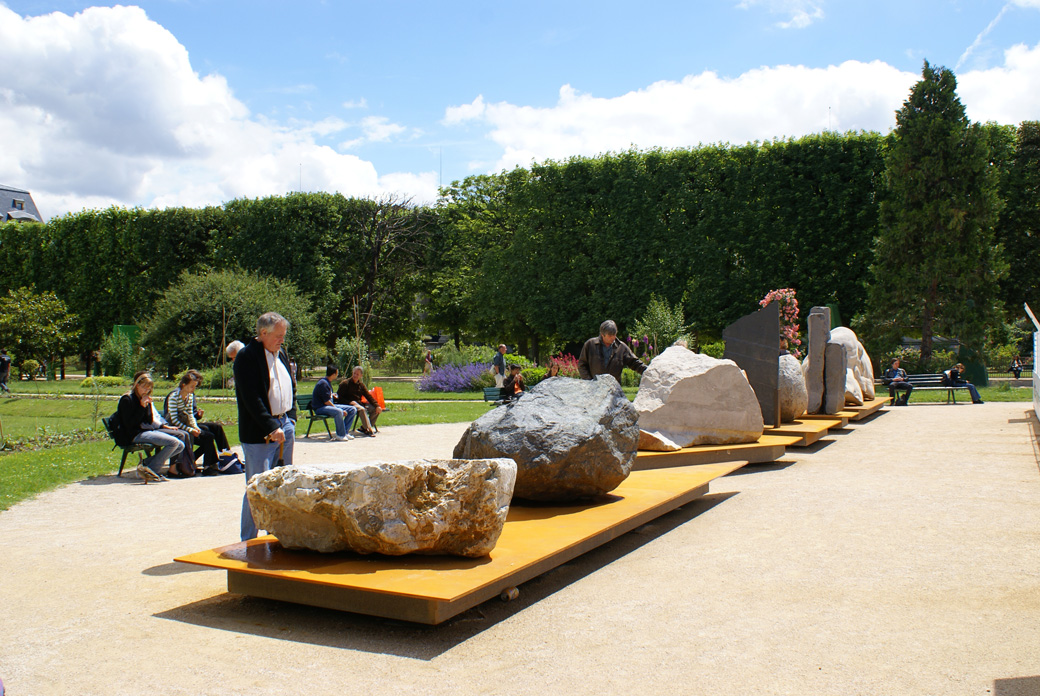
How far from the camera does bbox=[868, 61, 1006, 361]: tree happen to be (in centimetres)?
2180

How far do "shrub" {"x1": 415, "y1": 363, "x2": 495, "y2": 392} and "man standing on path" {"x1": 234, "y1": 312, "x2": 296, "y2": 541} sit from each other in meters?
18.4

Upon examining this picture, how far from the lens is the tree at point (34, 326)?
30609mm

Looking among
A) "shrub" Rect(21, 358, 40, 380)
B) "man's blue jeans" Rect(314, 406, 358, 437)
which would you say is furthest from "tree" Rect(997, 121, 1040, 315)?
"shrub" Rect(21, 358, 40, 380)

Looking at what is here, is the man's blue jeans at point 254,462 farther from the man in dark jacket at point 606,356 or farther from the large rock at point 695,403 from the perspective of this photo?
the man in dark jacket at point 606,356

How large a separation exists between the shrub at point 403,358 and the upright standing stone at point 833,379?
26.2 meters

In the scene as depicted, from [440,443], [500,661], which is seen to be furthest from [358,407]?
[500,661]

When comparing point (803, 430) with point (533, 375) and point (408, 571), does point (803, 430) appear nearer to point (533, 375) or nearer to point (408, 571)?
point (408, 571)

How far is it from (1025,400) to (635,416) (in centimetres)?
1548

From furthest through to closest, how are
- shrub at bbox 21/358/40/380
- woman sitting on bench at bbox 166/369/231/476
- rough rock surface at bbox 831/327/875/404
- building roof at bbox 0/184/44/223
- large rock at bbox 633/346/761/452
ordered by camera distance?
building roof at bbox 0/184/44/223
shrub at bbox 21/358/40/380
rough rock surface at bbox 831/327/875/404
woman sitting on bench at bbox 166/369/231/476
large rock at bbox 633/346/761/452

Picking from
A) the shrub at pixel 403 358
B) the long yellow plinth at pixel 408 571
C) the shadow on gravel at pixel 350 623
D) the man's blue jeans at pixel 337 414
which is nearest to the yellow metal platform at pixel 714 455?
the long yellow plinth at pixel 408 571

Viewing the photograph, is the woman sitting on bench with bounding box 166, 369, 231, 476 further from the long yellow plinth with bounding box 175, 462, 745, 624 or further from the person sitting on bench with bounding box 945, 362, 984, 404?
the person sitting on bench with bounding box 945, 362, 984, 404

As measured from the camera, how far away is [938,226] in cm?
2212

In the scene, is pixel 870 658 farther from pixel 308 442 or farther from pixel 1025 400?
pixel 1025 400

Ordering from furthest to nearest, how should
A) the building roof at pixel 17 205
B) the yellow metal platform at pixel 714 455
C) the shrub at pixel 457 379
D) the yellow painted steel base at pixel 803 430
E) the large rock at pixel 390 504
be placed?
the building roof at pixel 17 205
the shrub at pixel 457 379
the yellow painted steel base at pixel 803 430
the yellow metal platform at pixel 714 455
the large rock at pixel 390 504
